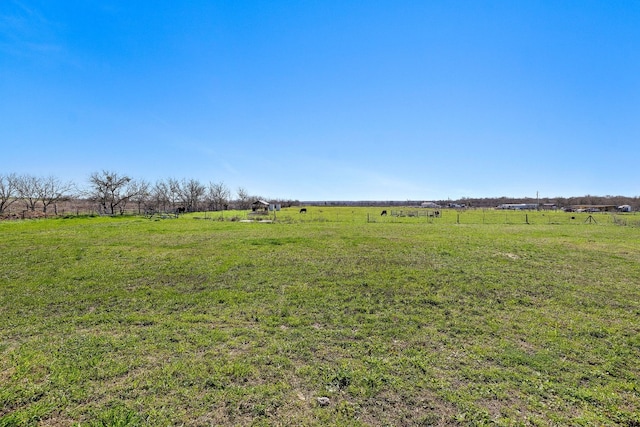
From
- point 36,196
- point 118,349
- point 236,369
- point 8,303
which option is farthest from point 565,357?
point 36,196

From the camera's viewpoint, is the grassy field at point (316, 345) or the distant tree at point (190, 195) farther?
the distant tree at point (190, 195)

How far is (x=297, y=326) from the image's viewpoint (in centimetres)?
534

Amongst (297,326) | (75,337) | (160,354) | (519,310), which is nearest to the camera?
(160,354)

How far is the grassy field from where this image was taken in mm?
3133

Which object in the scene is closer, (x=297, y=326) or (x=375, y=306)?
(x=297, y=326)

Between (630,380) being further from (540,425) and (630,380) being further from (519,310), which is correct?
(519,310)

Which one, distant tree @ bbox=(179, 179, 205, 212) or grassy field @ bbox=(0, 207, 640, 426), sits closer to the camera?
grassy field @ bbox=(0, 207, 640, 426)

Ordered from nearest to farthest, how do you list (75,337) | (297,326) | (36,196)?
(75,337) < (297,326) < (36,196)

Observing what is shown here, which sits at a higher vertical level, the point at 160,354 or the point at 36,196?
the point at 36,196

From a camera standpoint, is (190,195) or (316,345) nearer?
(316,345)

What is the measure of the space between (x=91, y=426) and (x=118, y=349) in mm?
1740

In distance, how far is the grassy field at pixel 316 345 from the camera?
123 inches

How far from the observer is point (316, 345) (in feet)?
15.1

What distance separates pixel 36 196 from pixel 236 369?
2582 inches
